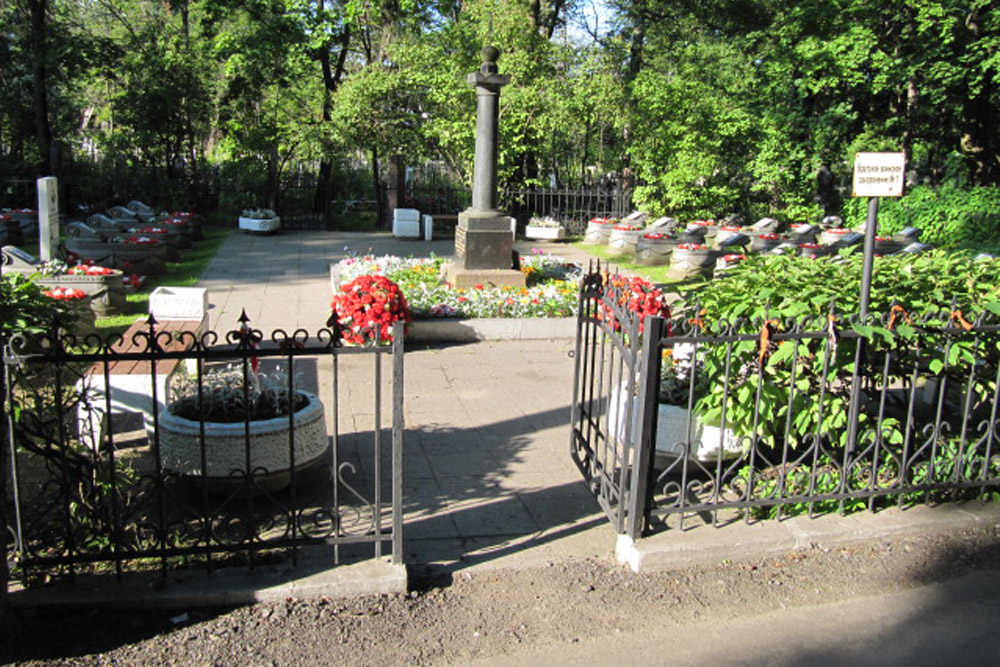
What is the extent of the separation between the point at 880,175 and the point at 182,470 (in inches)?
169

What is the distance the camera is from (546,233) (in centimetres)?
2189

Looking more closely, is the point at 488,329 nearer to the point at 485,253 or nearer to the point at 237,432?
the point at 485,253

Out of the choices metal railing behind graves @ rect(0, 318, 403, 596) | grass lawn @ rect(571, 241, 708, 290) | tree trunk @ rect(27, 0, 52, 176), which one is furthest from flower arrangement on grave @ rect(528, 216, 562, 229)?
metal railing behind graves @ rect(0, 318, 403, 596)

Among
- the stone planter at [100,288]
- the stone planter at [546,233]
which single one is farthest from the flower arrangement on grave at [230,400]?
the stone planter at [546,233]

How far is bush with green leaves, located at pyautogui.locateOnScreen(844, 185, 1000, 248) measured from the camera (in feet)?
70.1

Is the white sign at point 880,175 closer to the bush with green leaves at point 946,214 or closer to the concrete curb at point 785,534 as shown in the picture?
the concrete curb at point 785,534

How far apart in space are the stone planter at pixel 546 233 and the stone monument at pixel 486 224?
377 inches

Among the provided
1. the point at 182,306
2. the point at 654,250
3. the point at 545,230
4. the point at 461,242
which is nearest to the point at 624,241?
the point at 654,250

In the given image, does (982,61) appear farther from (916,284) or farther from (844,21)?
(916,284)

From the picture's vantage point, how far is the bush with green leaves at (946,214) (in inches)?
841

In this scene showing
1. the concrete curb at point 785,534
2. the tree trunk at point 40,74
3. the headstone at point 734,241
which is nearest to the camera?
the concrete curb at point 785,534

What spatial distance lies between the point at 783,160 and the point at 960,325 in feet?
70.0

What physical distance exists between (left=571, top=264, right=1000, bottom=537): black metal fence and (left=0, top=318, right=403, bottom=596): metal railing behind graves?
1282 millimetres

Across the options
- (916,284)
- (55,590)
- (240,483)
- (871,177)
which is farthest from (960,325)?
(55,590)
